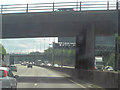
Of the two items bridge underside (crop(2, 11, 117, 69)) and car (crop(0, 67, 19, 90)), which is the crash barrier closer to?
car (crop(0, 67, 19, 90))

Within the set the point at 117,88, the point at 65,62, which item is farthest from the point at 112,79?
the point at 65,62

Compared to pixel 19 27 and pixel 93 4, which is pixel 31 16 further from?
pixel 93 4

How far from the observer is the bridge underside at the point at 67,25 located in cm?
3109

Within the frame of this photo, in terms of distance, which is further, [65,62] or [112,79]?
[65,62]

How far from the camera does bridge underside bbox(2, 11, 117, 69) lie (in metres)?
31.1

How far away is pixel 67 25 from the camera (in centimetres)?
3219

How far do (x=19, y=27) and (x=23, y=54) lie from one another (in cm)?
12666

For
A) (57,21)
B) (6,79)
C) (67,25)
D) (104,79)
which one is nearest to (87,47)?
(67,25)

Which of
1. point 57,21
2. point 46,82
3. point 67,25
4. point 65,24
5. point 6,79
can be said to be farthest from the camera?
point 67,25

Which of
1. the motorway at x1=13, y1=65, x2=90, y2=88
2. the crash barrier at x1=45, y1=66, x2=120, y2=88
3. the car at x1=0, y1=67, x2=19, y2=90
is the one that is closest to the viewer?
the car at x1=0, y1=67, x2=19, y2=90

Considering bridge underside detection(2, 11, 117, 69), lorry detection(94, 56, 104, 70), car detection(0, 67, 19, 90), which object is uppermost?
bridge underside detection(2, 11, 117, 69)

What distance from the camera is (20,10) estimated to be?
31453mm

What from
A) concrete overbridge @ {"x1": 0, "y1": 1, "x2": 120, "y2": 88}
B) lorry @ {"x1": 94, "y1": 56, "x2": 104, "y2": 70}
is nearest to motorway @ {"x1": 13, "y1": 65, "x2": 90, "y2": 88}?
concrete overbridge @ {"x1": 0, "y1": 1, "x2": 120, "y2": 88}

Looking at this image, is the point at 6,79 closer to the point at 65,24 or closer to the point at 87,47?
the point at 65,24
